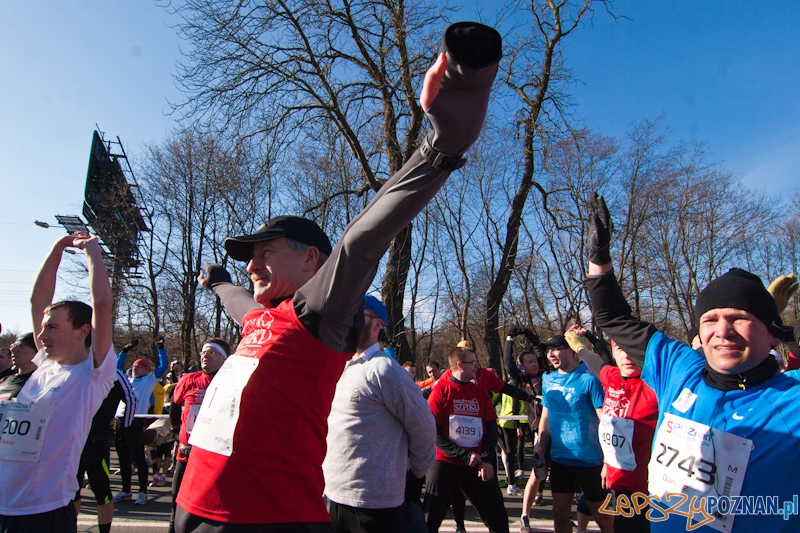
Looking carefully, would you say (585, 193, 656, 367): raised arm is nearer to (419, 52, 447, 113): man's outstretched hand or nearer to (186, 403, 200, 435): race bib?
(419, 52, 447, 113): man's outstretched hand

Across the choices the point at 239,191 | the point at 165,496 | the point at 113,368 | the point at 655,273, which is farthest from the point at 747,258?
the point at 113,368

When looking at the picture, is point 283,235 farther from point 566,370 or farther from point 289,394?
point 566,370

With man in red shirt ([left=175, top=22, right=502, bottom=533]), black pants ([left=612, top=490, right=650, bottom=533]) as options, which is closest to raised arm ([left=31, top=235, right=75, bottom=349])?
man in red shirt ([left=175, top=22, right=502, bottom=533])

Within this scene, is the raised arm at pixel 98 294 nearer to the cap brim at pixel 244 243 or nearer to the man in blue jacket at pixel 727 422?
the cap brim at pixel 244 243

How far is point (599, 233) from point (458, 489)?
139 inches

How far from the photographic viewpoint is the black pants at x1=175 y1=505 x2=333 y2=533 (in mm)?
1502

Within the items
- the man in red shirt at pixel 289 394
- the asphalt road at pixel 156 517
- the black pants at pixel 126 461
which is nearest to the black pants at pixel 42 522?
the man in red shirt at pixel 289 394

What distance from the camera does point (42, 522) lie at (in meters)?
2.78

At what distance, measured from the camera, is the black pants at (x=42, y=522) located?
273 centimetres

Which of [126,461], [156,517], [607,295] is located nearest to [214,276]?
[607,295]

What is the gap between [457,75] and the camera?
41.6 inches

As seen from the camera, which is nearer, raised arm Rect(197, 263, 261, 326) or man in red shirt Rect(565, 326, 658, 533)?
raised arm Rect(197, 263, 261, 326)

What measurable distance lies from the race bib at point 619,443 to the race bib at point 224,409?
155 inches

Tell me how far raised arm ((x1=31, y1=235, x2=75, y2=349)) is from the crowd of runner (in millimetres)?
15
